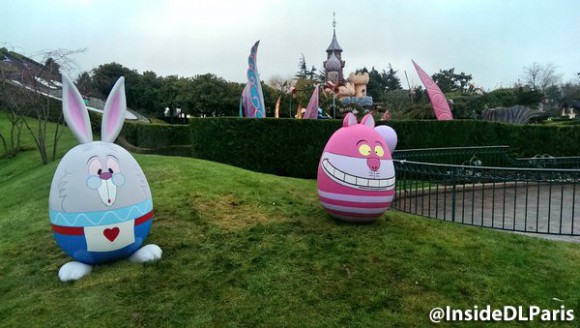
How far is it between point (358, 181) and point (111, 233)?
10.9 ft

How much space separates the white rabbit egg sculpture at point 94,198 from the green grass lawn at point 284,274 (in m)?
0.34

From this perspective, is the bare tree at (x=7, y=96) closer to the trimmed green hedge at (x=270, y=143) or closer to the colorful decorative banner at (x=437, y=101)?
the trimmed green hedge at (x=270, y=143)

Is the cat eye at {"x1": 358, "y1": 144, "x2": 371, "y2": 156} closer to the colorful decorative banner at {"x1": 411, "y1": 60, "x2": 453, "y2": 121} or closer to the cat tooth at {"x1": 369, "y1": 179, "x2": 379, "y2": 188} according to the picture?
the cat tooth at {"x1": 369, "y1": 179, "x2": 379, "y2": 188}

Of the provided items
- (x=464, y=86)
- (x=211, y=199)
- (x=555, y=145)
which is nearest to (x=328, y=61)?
(x=464, y=86)

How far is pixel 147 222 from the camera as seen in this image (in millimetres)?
5086

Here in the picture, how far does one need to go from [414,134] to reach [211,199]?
10187 millimetres

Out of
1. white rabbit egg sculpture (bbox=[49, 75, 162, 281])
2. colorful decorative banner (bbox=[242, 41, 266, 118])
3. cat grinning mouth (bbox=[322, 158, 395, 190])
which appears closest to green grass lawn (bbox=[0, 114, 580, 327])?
white rabbit egg sculpture (bbox=[49, 75, 162, 281])

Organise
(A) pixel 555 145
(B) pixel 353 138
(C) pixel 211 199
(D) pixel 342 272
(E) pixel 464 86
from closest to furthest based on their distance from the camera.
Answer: (D) pixel 342 272
(B) pixel 353 138
(C) pixel 211 199
(A) pixel 555 145
(E) pixel 464 86

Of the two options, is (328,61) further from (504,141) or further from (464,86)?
(504,141)

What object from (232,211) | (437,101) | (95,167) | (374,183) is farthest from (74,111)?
(437,101)

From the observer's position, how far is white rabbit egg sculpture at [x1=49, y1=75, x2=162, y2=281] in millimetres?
4527

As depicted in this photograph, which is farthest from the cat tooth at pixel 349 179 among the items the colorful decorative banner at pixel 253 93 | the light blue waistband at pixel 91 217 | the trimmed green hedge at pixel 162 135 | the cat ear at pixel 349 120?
the trimmed green hedge at pixel 162 135

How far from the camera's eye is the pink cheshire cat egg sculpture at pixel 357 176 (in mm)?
6004

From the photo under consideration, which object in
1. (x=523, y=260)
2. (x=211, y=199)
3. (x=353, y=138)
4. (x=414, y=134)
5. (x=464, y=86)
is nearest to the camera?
(x=523, y=260)
